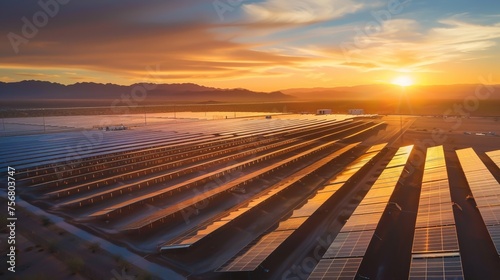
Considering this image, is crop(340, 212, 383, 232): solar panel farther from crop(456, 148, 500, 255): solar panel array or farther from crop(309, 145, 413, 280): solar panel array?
crop(456, 148, 500, 255): solar panel array

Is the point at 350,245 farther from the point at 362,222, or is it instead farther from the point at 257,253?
the point at 257,253

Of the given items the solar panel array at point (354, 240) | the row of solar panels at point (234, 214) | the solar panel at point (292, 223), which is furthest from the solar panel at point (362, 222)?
the row of solar panels at point (234, 214)

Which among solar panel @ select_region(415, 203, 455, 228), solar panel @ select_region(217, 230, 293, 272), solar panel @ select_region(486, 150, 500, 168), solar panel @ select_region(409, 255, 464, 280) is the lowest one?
solar panel @ select_region(217, 230, 293, 272)

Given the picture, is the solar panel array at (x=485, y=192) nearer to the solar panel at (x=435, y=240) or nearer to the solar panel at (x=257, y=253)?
the solar panel at (x=435, y=240)

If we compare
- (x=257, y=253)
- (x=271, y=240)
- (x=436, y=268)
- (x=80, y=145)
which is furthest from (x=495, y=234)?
(x=80, y=145)

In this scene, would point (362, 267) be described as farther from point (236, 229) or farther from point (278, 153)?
point (278, 153)

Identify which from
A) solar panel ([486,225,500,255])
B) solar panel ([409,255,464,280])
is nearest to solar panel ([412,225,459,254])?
solar panel ([409,255,464,280])
